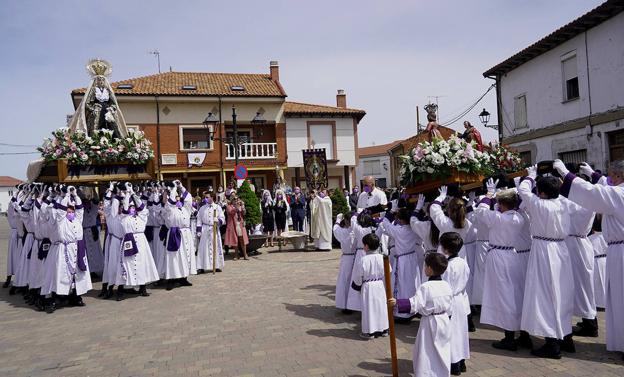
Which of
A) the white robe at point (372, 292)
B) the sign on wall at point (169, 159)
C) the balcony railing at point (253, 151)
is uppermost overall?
the balcony railing at point (253, 151)

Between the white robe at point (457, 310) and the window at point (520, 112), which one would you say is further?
the window at point (520, 112)

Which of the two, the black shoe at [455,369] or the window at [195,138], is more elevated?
the window at [195,138]

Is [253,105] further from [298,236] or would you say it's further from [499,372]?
[499,372]

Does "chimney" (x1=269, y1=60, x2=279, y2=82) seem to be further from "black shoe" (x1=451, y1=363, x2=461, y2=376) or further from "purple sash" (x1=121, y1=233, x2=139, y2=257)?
"black shoe" (x1=451, y1=363, x2=461, y2=376)

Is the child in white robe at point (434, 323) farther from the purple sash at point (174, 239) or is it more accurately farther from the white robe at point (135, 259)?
the purple sash at point (174, 239)

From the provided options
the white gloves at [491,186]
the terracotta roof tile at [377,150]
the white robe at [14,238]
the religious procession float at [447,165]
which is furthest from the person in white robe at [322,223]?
the terracotta roof tile at [377,150]

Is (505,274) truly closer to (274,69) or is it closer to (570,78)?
(570,78)

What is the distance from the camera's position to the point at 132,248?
929cm

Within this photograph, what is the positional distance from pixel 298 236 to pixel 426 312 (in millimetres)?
11361

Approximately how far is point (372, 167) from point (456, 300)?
67760 mm

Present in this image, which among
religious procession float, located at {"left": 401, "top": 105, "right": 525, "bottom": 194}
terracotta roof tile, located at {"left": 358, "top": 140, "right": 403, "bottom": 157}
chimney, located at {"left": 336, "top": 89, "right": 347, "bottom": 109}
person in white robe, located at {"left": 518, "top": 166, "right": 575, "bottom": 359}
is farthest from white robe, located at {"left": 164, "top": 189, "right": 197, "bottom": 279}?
terracotta roof tile, located at {"left": 358, "top": 140, "right": 403, "bottom": 157}

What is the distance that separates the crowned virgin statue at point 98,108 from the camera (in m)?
10.0

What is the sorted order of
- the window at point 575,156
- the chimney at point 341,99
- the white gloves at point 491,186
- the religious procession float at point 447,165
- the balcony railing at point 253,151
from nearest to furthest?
1. the white gloves at point 491,186
2. the religious procession float at point 447,165
3. the window at point 575,156
4. the balcony railing at point 253,151
5. the chimney at point 341,99

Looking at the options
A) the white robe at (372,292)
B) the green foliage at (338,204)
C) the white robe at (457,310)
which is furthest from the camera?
the green foliage at (338,204)
